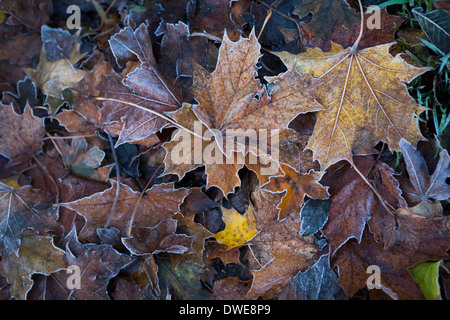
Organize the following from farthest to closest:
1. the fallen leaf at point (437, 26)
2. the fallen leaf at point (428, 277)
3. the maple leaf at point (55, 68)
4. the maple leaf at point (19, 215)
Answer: the maple leaf at point (55, 68), the maple leaf at point (19, 215), the fallen leaf at point (437, 26), the fallen leaf at point (428, 277)

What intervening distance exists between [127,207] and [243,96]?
2.37 ft

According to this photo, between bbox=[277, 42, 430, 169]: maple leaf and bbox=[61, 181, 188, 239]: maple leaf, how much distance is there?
0.66 m

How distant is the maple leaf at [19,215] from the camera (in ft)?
5.09

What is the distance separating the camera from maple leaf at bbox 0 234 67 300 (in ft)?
4.91

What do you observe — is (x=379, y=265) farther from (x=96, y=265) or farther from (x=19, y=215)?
(x=19, y=215)

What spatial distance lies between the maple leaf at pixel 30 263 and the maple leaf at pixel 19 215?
41 millimetres

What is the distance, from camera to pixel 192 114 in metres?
1.36

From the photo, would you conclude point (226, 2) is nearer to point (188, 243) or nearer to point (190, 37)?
point (190, 37)

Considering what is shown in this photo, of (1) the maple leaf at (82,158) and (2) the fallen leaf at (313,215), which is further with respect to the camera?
(1) the maple leaf at (82,158)

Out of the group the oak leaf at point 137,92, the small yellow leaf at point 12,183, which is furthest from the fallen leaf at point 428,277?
the small yellow leaf at point 12,183

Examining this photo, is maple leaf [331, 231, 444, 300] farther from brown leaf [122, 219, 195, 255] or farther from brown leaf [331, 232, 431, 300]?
brown leaf [122, 219, 195, 255]

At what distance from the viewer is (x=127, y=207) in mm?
1509

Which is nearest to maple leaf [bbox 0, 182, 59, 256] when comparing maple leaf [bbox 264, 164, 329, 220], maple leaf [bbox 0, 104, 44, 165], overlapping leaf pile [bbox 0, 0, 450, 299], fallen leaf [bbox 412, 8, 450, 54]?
overlapping leaf pile [bbox 0, 0, 450, 299]

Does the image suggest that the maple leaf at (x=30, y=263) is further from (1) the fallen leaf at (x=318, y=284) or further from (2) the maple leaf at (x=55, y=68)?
(1) the fallen leaf at (x=318, y=284)
